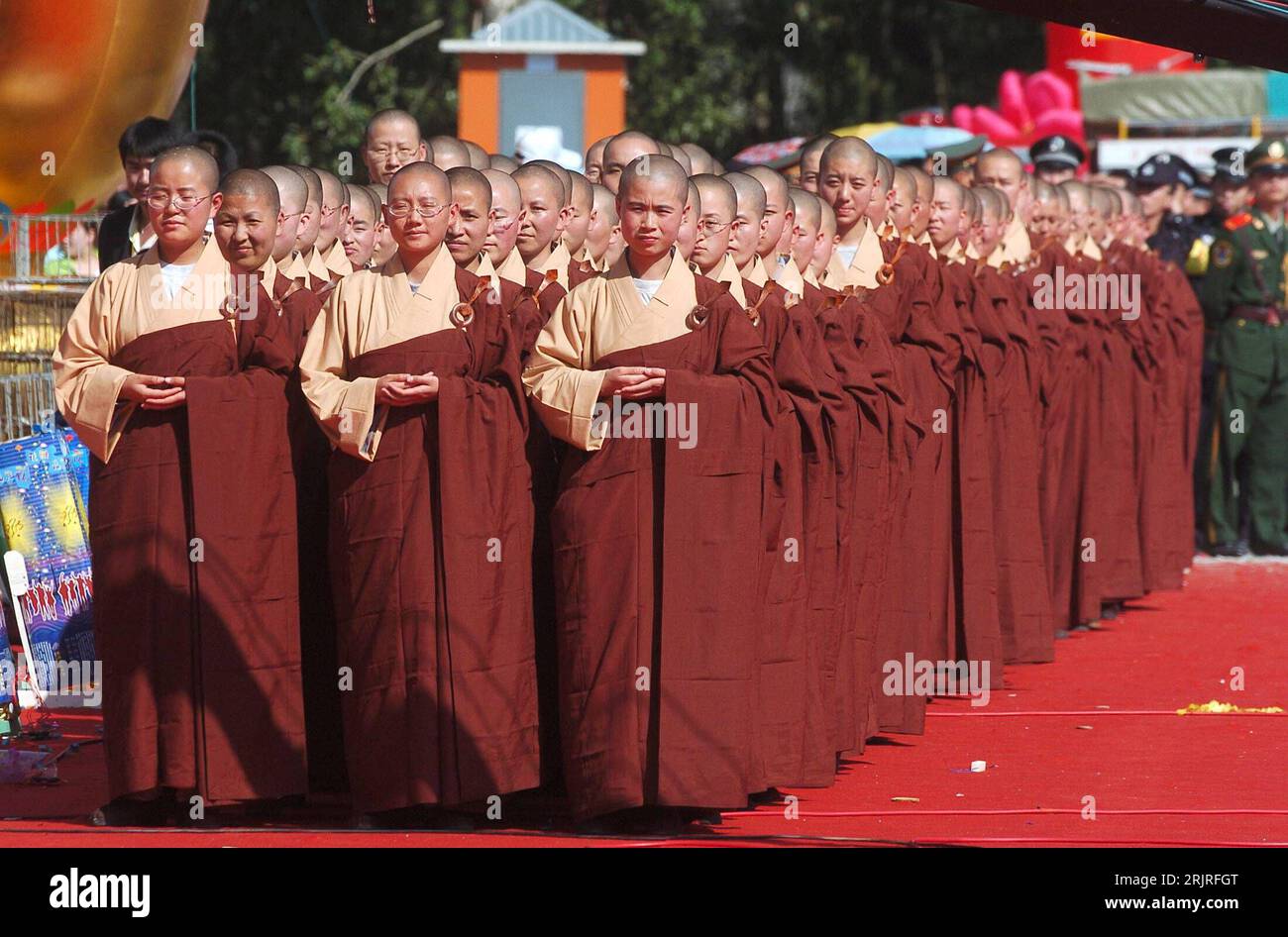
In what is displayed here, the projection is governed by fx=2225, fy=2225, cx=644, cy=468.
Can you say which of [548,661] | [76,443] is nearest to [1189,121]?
[76,443]

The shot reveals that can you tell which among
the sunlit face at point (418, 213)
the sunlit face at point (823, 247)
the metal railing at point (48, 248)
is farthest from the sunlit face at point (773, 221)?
the metal railing at point (48, 248)

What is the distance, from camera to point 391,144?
24.2 feet

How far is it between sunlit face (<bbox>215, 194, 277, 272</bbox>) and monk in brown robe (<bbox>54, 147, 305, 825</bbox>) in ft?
0.52

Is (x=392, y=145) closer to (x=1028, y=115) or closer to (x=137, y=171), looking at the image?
(x=137, y=171)

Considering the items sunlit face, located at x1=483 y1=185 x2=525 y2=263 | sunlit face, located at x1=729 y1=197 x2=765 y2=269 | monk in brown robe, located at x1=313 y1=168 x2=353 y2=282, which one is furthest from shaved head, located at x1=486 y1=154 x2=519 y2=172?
sunlit face, located at x1=729 y1=197 x2=765 y2=269

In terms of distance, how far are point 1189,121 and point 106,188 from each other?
9.80m

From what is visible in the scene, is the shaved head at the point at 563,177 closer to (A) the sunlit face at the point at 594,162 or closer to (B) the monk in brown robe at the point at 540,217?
(B) the monk in brown robe at the point at 540,217

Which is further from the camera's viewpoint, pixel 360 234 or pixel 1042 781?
pixel 360 234

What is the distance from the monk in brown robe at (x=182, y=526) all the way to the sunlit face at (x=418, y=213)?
1.48ft


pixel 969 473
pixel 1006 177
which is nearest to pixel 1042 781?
pixel 969 473

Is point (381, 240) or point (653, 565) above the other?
point (381, 240)

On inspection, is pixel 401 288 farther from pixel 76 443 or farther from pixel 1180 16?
pixel 76 443

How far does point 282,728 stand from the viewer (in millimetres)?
5691

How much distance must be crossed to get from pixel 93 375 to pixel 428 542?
948mm
